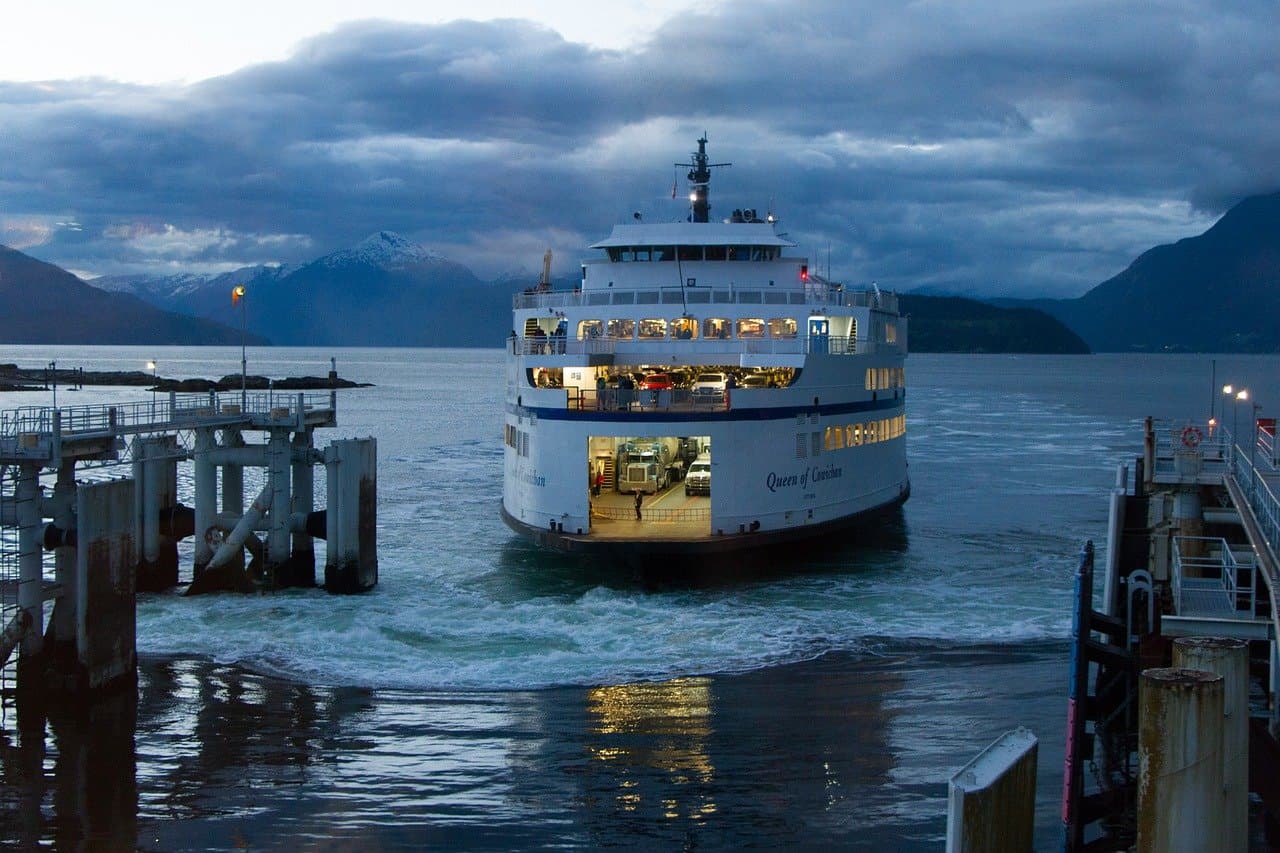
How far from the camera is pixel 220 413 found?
28.8 m

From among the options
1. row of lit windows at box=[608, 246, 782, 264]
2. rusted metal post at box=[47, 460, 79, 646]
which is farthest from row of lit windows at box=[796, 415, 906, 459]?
rusted metal post at box=[47, 460, 79, 646]

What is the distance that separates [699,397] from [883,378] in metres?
10.1

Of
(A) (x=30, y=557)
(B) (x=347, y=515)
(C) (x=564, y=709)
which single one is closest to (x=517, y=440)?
A: (B) (x=347, y=515)

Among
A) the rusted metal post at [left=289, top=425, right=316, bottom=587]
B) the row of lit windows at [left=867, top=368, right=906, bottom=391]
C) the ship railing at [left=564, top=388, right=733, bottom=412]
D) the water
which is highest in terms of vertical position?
the row of lit windows at [left=867, top=368, right=906, bottom=391]

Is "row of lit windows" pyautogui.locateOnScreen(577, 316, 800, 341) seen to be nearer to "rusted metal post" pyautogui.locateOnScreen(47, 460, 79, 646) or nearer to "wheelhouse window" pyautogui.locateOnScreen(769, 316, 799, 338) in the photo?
"wheelhouse window" pyautogui.locateOnScreen(769, 316, 799, 338)

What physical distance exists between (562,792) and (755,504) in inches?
535

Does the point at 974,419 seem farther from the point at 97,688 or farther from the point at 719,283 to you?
the point at 97,688

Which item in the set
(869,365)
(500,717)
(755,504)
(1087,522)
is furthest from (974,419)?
(500,717)

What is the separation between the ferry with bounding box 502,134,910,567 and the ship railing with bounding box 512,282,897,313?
2.2 inches

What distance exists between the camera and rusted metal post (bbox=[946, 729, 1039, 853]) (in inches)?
440

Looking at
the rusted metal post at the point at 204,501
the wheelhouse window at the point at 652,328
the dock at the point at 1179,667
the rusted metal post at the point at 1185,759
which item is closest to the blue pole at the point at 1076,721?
the dock at the point at 1179,667

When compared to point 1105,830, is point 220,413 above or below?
above

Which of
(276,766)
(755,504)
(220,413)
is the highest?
(220,413)

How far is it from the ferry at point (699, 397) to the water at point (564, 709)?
5.23 feet
